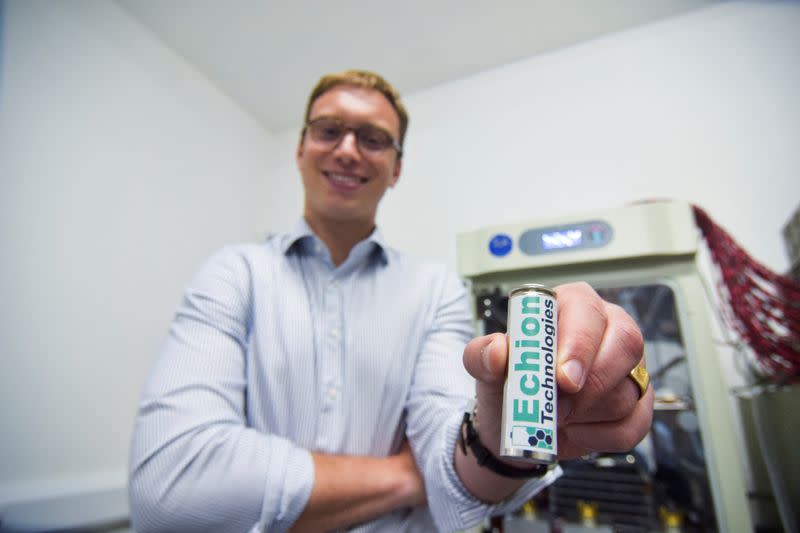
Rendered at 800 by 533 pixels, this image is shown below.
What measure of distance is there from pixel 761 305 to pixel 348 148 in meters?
1.10

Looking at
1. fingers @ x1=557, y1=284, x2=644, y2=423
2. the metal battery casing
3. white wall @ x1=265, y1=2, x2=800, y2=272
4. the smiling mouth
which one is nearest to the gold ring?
fingers @ x1=557, y1=284, x2=644, y2=423

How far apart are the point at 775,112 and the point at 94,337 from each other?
2.37 m

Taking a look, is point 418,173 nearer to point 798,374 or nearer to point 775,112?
point 775,112

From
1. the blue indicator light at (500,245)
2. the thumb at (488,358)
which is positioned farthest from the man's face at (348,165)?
the thumb at (488,358)

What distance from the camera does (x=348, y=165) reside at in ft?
3.01

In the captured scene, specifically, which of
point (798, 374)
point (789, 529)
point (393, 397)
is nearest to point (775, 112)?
point (798, 374)

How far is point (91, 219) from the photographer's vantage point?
1.41m

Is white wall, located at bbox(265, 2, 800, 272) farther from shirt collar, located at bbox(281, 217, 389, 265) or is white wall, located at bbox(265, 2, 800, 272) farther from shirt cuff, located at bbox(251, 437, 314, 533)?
shirt cuff, located at bbox(251, 437, 314, 533)

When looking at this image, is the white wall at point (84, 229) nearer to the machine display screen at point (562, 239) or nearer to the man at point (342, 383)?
the man at point (342, 383)

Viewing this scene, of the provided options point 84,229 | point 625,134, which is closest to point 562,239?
point 625,134

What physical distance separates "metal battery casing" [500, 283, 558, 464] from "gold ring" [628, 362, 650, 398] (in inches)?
4.5

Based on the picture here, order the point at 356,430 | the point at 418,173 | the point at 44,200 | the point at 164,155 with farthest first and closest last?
the point at 418,173 → the point at 164,155 → the point at 44,200 → the point at 356,430

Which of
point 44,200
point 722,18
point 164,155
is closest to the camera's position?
point 44,200

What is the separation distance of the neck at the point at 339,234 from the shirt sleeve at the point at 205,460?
1.02 ft
